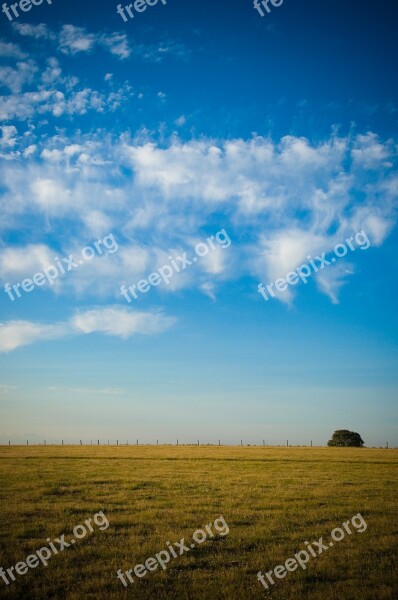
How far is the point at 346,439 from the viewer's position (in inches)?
4471

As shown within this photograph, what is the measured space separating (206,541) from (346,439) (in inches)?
4383

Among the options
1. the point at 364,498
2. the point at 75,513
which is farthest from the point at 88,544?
the point at 364,498

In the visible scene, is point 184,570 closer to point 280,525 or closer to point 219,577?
point 219,577

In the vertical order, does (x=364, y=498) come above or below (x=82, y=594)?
below

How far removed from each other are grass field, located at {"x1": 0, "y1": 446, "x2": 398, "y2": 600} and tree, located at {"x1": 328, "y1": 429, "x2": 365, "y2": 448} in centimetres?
9279

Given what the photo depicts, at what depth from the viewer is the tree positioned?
113m

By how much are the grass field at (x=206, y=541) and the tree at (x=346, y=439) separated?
92790 mm

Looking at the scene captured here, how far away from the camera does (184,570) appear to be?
11.7m

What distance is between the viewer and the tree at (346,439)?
370ft

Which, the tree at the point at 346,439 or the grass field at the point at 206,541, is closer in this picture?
the grass field at the point at 206,541

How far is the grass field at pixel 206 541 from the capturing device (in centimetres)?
1042

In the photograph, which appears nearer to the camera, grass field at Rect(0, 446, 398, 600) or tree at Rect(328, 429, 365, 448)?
grass field at Rect(0, 446, 398, 600)

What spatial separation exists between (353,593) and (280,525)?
21.9 feet

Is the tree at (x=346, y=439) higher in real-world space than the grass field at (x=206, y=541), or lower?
lower
